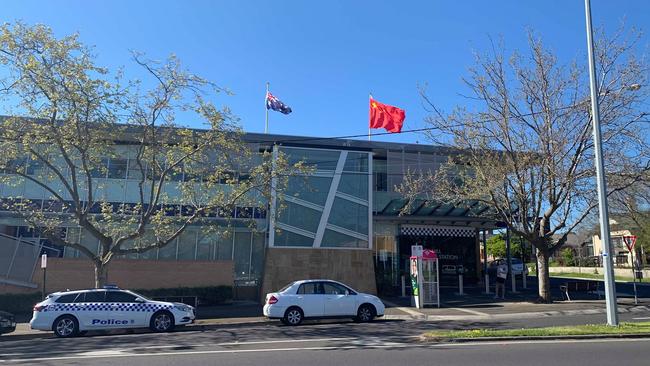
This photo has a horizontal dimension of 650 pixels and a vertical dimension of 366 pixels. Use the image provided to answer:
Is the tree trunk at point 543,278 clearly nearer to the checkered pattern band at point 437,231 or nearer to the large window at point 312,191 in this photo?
the checkered pattern band at point 437,231

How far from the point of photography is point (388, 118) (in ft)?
95.5

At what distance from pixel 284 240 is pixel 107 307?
11.7m

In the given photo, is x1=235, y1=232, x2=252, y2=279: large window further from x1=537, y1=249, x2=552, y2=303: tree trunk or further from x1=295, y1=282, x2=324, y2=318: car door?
x1=537, y1=249, x2=552, y2=303: tree trunk

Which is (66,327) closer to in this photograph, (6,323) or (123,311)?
(123,311)

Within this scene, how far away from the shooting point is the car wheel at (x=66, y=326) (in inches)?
611

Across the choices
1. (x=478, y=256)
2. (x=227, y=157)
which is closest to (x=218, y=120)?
(x=227, y=157)

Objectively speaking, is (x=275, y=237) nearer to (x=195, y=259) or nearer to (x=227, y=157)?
(x=195, y=259)

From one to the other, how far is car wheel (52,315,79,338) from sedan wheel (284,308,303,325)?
6598 mm

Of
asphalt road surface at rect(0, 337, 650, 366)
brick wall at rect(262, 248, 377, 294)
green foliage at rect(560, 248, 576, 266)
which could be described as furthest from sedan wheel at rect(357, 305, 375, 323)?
green foliage at rect(560, 248, 576, 266)

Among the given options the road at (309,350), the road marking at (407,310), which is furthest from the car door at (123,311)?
the road marking at (407,310)

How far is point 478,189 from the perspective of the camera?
2222 cm

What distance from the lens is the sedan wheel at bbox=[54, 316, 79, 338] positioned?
1551 centimetres

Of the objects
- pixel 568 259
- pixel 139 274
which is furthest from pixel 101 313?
pixel 568 259

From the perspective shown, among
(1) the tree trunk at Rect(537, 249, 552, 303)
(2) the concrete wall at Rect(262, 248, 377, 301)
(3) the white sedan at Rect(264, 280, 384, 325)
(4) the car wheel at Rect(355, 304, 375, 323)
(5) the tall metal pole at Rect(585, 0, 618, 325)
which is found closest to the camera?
(5) the tall metal pole at Rect(585, 0, 618, 325)
